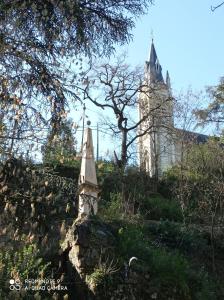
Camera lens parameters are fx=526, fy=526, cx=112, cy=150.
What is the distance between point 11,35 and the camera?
23.2 feet

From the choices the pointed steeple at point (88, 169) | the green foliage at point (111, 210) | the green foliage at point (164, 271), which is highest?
the pointed steeple at point (88, 169)

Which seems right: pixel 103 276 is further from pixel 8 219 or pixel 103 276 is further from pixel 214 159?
pixel 214 159

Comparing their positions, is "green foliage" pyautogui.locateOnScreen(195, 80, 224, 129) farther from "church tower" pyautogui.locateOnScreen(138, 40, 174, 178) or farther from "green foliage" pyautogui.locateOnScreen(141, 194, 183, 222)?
"green foliage" pyautogui.locateOnScreen(141, 194, 183, 222)

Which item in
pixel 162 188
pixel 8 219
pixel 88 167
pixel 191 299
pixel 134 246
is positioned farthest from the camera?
pixel 162 188

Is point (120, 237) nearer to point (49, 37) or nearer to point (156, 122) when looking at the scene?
point (49, 37)

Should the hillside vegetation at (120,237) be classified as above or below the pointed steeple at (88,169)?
below

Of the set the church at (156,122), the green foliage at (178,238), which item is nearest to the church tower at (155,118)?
the church at (156,122)

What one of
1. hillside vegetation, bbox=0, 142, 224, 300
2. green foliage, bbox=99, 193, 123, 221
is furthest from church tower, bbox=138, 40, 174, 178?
green foliage, bbox=99, 193, 123, 221

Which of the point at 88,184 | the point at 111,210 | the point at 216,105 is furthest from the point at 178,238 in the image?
the point at 216,105

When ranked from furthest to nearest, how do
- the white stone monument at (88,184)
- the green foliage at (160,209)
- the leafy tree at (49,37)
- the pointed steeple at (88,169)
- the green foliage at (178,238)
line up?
the green foliage at (160,209)
the pointed steeple at (88,169)
the green foliage at (178,238)
the white stone monument at (88,184)
the leafy tree at (49,37)

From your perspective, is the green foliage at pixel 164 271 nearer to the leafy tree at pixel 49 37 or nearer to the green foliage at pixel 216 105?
the leafy tree at pixel 49 37

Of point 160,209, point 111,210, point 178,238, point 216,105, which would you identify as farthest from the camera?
point 216,105

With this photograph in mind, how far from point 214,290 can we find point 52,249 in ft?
10.5

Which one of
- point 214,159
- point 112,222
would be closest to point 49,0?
point 112,222
